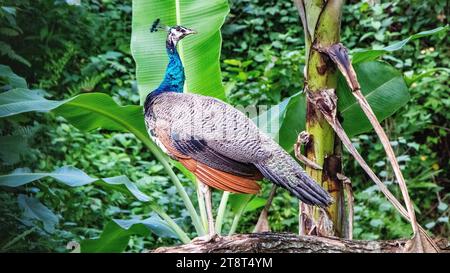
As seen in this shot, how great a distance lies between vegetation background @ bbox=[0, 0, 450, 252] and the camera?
2.31 m

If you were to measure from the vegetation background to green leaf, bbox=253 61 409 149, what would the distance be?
46cm

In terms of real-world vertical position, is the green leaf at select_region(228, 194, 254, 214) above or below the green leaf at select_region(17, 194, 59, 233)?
above

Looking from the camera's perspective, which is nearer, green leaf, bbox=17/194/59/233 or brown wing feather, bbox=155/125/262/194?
brown wing feather, bbox=155/125/262/194

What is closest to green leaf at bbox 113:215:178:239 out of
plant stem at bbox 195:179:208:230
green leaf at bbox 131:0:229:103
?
plant stem at bbox 195:179:208:230

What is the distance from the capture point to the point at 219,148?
1377mm

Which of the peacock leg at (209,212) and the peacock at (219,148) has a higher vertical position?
the peacock at (219,148)

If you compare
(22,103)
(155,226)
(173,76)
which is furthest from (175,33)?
(155,226)

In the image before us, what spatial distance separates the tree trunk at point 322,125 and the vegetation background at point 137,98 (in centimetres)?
68

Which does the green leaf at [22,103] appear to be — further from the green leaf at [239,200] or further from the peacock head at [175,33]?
the green leaf at [239,200]

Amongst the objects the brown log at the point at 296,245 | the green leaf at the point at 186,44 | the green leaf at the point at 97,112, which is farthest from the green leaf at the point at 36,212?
the brown log at the point at 296,245

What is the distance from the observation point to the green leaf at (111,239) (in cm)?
179

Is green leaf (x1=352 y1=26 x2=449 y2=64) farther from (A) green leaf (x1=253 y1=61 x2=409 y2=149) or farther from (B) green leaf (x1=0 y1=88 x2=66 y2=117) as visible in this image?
(B) green leaf (x1=0 y1=88 x2=66 y2=117)
